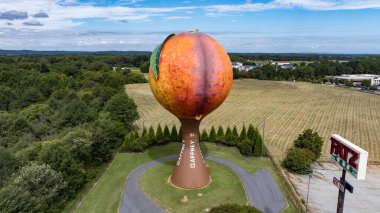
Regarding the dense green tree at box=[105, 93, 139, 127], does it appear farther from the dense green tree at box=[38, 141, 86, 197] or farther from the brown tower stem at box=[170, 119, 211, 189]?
the brown tower stem at box=[170, 119, 211, 189]

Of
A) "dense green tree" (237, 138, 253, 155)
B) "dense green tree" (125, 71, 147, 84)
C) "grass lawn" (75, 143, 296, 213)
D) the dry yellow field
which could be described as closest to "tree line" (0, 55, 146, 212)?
"grass lawn" (75, 143, 296, 213)

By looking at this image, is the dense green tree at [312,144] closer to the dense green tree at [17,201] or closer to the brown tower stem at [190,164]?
the brown tower stem at [190,164]

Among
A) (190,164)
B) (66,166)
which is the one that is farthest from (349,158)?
(66,166)

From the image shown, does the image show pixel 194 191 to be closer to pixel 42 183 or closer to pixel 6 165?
pixel 42 183

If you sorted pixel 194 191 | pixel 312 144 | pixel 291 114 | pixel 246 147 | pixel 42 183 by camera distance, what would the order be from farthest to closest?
pixel 291 114 → pixel 246 147 → pixel 312 144 → pixel 194 191 → pixel 42 183

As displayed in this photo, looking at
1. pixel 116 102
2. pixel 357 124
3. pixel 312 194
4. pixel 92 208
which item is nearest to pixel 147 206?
pixel 92 208

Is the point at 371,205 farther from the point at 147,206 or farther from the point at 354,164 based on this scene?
the point at 147,206

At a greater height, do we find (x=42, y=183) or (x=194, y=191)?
(x=42, y=183)
